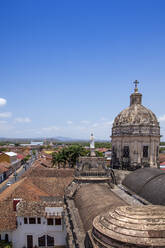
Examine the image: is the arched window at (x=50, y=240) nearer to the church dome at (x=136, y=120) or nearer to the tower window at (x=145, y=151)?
the tower window at (x=145, y=151)

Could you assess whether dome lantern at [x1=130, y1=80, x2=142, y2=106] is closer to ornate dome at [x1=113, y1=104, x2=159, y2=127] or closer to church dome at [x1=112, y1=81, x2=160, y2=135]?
church dome at [x1=112, y1=81, x2=160, y2=135]

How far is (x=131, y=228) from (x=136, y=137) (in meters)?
22.8

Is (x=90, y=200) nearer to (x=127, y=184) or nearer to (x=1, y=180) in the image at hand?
(x=127, y=184)

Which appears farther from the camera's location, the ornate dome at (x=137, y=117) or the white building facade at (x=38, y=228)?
the ornate dome at (x=137, y=117)

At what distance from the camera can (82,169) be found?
90.9 ft

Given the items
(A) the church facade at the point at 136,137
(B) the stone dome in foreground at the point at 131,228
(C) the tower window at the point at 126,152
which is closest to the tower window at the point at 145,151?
(A) the church facade at the point at 136,137

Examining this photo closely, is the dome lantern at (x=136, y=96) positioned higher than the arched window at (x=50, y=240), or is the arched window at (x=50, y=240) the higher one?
the dome lantern at (x=136, y=96)

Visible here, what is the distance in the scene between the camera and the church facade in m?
30.5

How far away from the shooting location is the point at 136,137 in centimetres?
3056

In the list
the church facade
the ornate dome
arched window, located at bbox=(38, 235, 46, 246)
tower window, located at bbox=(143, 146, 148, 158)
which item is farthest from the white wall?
the ornate dome

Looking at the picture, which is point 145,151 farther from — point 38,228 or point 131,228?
point 131,228

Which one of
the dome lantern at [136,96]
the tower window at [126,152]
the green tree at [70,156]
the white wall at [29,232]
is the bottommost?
the white wall at [29,232]

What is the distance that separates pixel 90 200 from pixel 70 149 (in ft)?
115

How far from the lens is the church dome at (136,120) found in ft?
99.9
